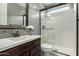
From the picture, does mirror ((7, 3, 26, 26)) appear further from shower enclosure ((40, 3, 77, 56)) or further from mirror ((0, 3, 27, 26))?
shower enclosure ((40, 3, 77, 56))

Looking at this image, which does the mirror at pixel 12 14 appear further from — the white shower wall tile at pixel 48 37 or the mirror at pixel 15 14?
the white shower wall tile at pixel 48 37

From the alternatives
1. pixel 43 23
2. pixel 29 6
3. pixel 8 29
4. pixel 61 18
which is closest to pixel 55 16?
pixel 61 18

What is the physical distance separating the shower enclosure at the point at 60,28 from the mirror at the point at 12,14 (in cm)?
101

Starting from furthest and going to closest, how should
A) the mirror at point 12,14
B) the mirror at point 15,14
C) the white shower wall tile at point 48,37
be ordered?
1. the white shower wall tile at point 48,37
2. the mirror at point 15,14
3. the mirror at point 12,14

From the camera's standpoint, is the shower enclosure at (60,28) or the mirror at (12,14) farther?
the shower enclosure at (60,28)

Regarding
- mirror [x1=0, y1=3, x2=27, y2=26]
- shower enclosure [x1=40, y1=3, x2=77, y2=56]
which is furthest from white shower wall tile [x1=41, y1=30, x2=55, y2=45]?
mirror [x1=0, y1=3, x2=27, y2=26]

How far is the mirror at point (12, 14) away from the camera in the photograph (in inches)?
62.2

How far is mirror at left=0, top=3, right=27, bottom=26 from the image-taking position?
158cm

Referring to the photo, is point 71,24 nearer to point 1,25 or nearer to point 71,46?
point 71,46

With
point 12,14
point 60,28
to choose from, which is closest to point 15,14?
point 12,14

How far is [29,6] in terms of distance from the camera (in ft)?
8.50

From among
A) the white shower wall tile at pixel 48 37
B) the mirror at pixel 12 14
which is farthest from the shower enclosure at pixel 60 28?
the mirror at pixel 12 14

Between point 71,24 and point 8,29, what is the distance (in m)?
1.79

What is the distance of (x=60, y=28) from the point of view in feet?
9.12
